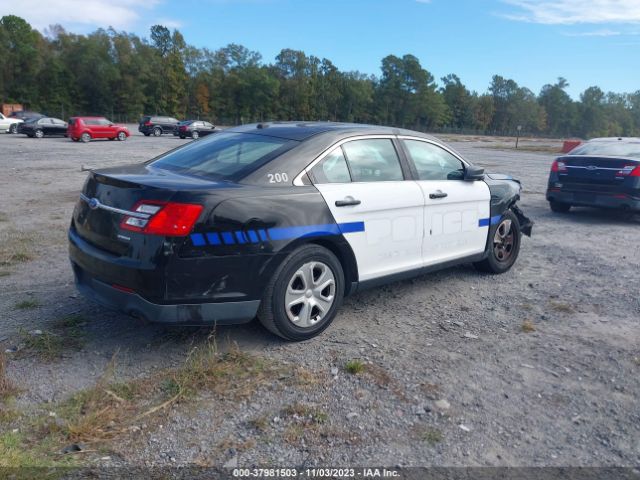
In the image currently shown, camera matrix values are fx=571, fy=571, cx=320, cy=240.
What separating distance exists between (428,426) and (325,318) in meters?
1.39

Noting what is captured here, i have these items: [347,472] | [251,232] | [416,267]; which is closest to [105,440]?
[347,472]

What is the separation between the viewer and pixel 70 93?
80562 mm

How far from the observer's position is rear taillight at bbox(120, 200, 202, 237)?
363 cm

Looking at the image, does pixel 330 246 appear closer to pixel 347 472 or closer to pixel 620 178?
pixel 347 472

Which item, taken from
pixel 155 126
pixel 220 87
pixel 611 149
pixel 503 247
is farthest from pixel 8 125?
pixel 220 87

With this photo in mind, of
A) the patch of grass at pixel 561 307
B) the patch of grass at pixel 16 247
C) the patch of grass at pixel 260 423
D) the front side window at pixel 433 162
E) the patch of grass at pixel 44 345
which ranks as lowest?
the patch of grass at pixel 260 423

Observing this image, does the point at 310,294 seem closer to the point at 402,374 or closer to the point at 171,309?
the point at 402,374

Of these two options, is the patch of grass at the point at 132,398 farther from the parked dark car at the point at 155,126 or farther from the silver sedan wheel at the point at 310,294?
the parked dark car at the point at 155,126

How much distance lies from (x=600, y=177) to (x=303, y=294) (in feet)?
25.1

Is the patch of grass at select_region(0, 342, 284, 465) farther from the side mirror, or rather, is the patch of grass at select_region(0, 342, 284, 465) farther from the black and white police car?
the side mirror

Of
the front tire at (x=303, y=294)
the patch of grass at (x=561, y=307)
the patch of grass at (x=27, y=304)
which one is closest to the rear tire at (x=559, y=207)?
the patch of grass at (x=561, y=307)

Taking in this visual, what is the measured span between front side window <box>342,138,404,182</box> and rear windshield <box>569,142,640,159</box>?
6.78m

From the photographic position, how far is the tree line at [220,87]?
3100 inches

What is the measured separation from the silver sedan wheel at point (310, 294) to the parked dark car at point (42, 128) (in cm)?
3637
